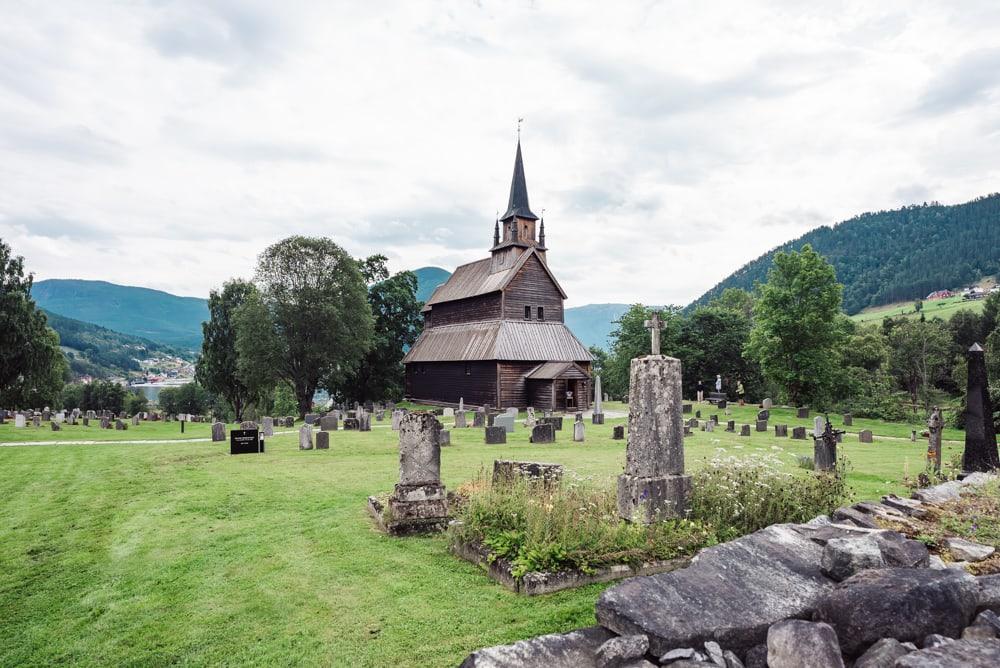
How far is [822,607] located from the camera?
460cm

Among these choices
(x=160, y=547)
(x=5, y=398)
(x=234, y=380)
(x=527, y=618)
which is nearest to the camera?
(x=527, y=618)

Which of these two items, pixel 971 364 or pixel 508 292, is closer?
pixel 971 364

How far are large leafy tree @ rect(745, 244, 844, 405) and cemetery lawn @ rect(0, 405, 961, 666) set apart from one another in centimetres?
2683

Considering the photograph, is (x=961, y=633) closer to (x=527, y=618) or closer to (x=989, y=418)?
(x=527, y=618)

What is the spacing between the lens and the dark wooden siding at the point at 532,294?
41.2 metres

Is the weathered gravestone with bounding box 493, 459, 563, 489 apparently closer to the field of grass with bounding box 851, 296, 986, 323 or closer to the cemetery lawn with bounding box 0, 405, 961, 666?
the cemetery lawn with bounding box 0, 405, 961, 666

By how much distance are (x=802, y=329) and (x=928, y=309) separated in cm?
8740

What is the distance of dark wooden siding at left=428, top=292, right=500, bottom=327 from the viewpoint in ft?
138

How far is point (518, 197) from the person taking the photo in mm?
46969

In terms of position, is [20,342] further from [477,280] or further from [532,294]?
[532,294]

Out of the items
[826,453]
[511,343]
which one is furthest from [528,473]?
[511,343]

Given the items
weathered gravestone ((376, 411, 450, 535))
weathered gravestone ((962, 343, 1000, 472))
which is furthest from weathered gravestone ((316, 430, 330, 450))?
weathered gravestone ((962, 343, 1000, 472))

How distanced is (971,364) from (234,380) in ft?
160

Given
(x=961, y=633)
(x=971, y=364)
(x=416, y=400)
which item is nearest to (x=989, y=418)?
(x=971, y=364)
